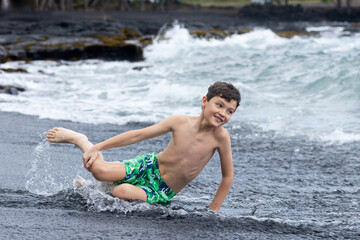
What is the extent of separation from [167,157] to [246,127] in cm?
450

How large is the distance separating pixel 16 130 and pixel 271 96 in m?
6.57

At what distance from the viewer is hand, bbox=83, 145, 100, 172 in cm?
394

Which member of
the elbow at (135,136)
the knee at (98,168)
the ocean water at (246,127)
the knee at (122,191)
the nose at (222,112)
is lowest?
the ocean water at (246,127)

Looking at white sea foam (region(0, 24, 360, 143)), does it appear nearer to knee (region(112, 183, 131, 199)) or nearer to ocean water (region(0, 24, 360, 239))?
ocean water (region(0, 24, 360, 239))

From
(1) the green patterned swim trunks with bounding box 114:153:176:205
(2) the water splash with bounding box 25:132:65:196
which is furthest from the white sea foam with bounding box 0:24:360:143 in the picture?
(1) the green patterned swim trunks with bounding box 114:153:176:205

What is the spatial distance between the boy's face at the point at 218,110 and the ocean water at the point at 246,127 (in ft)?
2.29

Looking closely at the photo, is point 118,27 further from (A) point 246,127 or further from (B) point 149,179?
(B) point 149,179

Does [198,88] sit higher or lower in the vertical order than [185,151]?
lower

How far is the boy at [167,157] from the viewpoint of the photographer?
13.0ft

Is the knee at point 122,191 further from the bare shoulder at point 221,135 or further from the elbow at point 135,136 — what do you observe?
the bare shoulder at point 221,135

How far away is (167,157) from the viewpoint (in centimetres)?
416

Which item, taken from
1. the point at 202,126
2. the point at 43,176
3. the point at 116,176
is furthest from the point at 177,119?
the point at 43,176

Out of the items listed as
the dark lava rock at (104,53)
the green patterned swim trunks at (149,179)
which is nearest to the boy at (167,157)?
the green patterned swim trunks at (149,179)

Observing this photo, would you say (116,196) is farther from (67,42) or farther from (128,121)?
(67,42)
